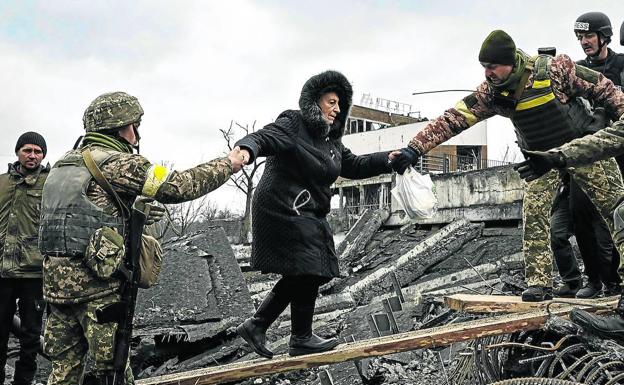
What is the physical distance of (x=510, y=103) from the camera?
446cm

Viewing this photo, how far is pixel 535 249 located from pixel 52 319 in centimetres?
330

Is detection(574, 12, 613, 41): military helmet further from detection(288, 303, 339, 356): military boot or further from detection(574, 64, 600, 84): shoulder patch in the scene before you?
detection(288, 303, 339, 356): military boot

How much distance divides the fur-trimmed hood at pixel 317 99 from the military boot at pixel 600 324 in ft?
6.18

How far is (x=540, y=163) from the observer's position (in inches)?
142

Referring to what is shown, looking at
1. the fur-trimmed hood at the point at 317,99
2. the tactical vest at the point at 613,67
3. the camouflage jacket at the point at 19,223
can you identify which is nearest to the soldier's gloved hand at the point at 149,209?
the fur-trimmed hood at the point at 317,99

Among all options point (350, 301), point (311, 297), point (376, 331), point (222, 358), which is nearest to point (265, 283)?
point (350, 301)

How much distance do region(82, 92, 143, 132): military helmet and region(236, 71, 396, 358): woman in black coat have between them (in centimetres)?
72

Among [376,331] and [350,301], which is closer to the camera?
[376,331]

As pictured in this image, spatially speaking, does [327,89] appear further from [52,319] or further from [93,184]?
[52,319]

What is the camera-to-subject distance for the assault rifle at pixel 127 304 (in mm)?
3201

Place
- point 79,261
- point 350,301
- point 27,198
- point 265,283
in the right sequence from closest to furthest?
point 79,261 < point 27,198 < point 350,301 < point 265,283

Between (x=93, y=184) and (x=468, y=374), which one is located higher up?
(x=93, y=184)

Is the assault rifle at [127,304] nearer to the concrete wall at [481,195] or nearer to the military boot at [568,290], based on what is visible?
the military boot at [568,290]

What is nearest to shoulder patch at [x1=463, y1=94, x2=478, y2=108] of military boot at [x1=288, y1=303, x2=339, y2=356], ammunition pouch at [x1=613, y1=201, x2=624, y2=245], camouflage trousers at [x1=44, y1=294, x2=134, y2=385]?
ammunition pouch at [x1=613, y1=201, x2=624, y2=245]
